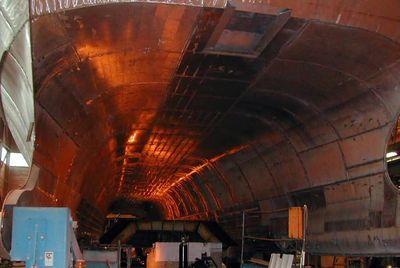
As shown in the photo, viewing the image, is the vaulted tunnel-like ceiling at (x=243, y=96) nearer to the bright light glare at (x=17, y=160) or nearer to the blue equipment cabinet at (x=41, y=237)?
the bright light glare at (x=17, y=160)

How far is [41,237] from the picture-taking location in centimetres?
655

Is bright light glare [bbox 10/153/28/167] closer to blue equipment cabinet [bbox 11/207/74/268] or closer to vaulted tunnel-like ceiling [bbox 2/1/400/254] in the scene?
vaulted tunnel-like ceiling [bbox 2/1/400/254]

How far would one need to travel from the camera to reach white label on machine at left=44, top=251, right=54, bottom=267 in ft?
21.2

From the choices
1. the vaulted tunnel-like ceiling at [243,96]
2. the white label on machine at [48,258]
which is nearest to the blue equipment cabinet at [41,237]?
the white label on machine at [48,258]

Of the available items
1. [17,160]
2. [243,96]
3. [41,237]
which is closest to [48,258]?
[41,237]

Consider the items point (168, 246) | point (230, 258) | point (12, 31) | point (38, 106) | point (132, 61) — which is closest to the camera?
A: point (12, 31)

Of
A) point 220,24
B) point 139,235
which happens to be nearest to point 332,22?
point 220,24

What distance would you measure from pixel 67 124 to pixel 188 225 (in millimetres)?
11535

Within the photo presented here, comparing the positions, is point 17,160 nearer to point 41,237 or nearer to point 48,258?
point 41,237

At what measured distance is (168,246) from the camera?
58.7 feet

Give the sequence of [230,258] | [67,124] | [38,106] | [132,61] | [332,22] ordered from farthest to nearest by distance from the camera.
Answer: [230,258]
[67,124]
[132,61]
[38,106]
[332,22]

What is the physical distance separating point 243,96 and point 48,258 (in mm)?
6616

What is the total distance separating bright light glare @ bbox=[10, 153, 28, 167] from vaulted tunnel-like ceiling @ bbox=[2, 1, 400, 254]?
0.30 meters

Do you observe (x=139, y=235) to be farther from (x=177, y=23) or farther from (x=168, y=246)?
(x=177, y=23)
